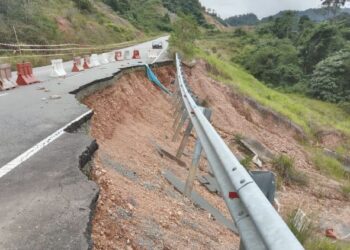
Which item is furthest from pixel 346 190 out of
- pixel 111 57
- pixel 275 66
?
pixel 275 66

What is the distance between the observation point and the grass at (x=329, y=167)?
18234 millimetres

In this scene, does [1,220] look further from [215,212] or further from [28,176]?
[215,212]

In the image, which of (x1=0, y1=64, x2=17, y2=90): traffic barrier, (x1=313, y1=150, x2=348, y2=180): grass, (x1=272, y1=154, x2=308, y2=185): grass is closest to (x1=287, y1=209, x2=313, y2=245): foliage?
(x1=272, y1=154, x2=308, y2=185): grass

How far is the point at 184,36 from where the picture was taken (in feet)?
86.2

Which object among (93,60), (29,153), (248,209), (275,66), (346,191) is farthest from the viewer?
(275,66)

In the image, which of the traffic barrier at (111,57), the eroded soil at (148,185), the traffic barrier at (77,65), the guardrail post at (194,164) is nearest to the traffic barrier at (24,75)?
the eroded soil at (148,185)

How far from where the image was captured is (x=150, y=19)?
103m

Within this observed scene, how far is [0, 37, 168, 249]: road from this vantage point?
10.3ft

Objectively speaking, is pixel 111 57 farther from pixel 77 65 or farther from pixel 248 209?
pixel 248 209

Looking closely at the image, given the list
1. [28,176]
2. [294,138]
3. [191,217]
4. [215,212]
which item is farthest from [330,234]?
[294,138]

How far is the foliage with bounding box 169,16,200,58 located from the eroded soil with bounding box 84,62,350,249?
7860mm

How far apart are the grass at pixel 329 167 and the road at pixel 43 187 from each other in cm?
1357

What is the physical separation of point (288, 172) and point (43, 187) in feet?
38.4

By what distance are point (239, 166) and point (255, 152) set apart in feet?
42.0
